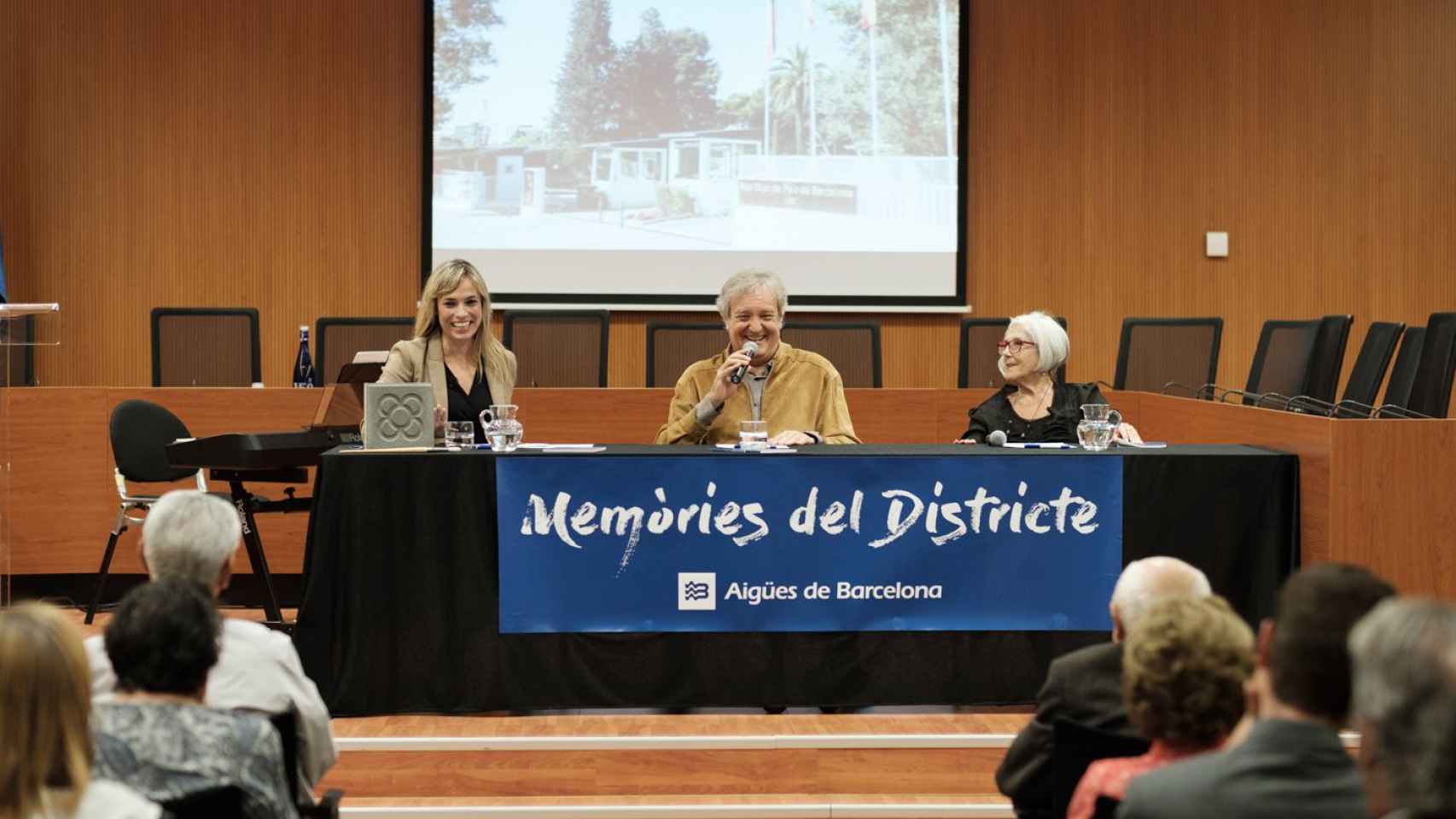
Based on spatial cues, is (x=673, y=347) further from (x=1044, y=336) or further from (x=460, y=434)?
(x=460, y=434)

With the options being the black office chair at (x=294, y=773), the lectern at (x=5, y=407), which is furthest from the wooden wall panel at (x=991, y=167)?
the black office chair at (x=294, y=773)

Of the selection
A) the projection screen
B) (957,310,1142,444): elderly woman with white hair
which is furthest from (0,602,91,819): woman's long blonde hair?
the projection screen

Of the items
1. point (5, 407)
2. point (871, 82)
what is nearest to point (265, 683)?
point (5, 407)

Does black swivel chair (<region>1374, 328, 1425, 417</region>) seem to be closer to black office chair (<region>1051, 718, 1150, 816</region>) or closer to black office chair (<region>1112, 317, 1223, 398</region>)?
black office chair (<region>1112, 317, 1223, 398</region>)

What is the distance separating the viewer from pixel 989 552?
3.62m

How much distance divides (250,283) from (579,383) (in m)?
2.66

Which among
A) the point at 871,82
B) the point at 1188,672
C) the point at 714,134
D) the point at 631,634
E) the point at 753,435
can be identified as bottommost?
the point at 631,634

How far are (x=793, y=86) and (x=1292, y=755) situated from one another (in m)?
6.72

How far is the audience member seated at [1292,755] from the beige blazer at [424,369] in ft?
9.48

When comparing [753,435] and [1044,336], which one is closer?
[753,435]

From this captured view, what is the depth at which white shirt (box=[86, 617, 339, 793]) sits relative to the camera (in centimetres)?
221

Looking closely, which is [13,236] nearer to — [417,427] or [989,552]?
[417,427]

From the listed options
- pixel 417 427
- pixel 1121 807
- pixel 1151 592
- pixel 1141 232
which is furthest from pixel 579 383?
pixel 1121 807

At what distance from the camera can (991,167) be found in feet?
26.6
